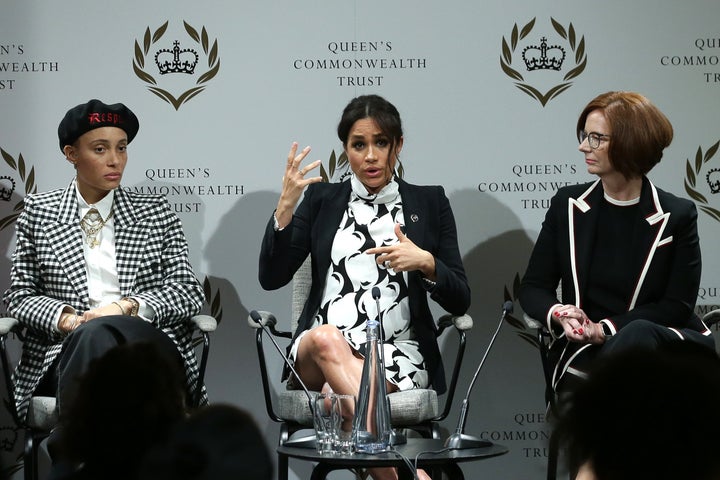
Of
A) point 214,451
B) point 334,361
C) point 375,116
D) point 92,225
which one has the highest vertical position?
point 375,116

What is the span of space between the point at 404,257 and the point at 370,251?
0.12m

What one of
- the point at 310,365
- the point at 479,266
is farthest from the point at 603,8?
the point at 310,365

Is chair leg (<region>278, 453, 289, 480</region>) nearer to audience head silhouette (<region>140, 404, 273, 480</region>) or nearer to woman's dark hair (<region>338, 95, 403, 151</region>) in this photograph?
woman's dark hair (<region>338, 95, 403, 151</region>)

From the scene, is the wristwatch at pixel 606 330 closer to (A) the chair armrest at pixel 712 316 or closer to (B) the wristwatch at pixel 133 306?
(A) the chair armrest at pixel 712 316

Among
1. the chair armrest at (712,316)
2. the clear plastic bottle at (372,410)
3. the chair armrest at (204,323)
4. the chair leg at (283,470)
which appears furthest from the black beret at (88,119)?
the chair armrest at (712,316)

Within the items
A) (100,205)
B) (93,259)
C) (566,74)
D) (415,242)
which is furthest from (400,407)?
(566,74)

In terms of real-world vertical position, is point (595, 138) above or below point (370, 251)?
above

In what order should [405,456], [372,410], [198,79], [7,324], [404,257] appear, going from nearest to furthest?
[405,456] < [372,410] < [7,324] < [404,257] < [198,79]

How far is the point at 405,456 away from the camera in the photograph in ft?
8.70

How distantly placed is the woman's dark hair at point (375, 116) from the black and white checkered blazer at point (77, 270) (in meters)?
0.74

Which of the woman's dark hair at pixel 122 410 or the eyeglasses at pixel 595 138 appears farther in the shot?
the eyeglasses at pixel 595 138

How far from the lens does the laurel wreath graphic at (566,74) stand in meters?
4.40

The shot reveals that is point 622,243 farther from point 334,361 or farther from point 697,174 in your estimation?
point 334,361

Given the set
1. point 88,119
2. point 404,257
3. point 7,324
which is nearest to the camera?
point 7,324
